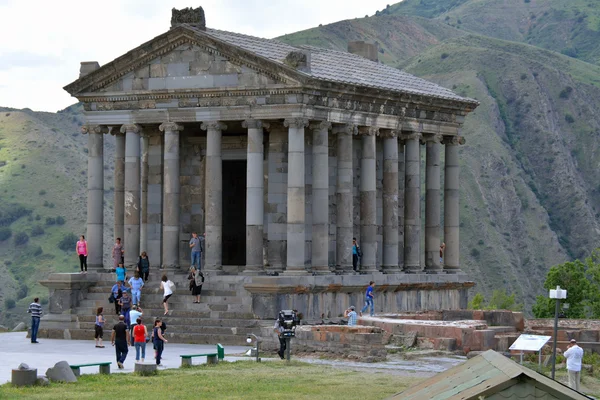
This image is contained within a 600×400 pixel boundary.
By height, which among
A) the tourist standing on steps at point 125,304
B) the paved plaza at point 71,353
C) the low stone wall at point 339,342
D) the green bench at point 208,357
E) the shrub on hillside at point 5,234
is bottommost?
the paved plaza at point 71,353

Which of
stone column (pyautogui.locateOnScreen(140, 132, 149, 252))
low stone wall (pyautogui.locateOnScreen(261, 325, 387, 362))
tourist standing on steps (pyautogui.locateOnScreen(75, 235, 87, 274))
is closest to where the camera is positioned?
low stone wall (pyautogui.locateOnScreen(261, 325, 387, 362))

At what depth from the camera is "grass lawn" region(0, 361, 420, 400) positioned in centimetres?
2881

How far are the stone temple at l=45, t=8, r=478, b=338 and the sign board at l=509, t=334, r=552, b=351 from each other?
34.2 feet

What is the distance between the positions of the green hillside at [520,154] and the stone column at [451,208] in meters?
59.5

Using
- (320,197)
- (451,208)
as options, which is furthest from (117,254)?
(451,208)

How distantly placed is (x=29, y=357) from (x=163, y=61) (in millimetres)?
12845

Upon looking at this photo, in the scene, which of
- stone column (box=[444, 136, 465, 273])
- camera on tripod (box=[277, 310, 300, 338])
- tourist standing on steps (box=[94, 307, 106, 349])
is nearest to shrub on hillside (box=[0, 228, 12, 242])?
stone column (box=[444, 136, 465, 273])

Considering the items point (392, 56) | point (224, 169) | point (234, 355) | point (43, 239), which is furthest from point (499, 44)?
point (234, 355)

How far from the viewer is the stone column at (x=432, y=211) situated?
54.7m

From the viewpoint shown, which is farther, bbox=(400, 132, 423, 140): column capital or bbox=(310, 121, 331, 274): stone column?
bbox=(400, 132, 423, 140): column capital

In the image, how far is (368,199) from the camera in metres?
49.8

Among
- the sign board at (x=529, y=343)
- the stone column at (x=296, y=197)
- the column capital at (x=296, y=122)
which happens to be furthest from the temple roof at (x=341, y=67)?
the sign board at (x=529, y=343)

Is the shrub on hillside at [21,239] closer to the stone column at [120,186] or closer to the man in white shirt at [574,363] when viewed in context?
the stone column at [120,186]

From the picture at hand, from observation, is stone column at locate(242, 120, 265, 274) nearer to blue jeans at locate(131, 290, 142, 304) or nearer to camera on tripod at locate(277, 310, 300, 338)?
blue jeans at locate(131, 290, 142, 304)
